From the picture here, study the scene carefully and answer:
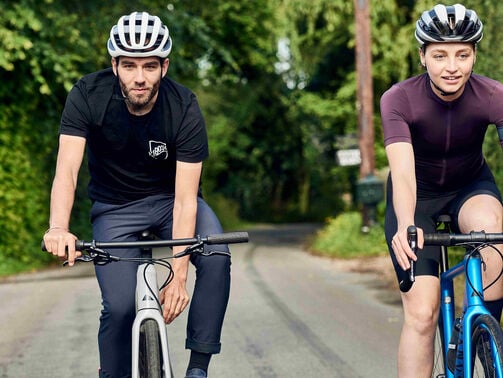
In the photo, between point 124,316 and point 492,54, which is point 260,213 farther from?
point 124,316

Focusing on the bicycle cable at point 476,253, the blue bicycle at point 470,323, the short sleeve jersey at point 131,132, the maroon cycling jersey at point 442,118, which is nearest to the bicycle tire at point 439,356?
the blue bicycle at point 470,323

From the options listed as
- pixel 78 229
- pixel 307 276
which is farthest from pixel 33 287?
pixel 78 229

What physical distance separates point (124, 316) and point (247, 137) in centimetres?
4322

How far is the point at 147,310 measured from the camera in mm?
4320

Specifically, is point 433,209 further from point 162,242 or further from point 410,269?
point 162,242

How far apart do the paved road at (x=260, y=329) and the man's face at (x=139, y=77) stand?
293 cm

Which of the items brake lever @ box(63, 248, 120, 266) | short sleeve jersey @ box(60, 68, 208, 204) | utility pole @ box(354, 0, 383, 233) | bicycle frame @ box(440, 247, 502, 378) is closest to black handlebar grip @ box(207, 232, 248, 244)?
brake lever @ box(63, 248, 120, 266)

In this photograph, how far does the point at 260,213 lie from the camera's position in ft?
180

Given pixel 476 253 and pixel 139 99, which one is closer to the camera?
pixel 476 253

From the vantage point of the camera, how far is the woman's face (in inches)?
176

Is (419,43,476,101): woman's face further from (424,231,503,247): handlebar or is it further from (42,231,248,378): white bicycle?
(42,231,248,378): white bicycle

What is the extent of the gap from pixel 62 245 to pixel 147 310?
1.50 feet

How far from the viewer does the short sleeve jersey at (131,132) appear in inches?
184

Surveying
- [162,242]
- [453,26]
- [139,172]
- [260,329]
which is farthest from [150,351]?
[260,329]
